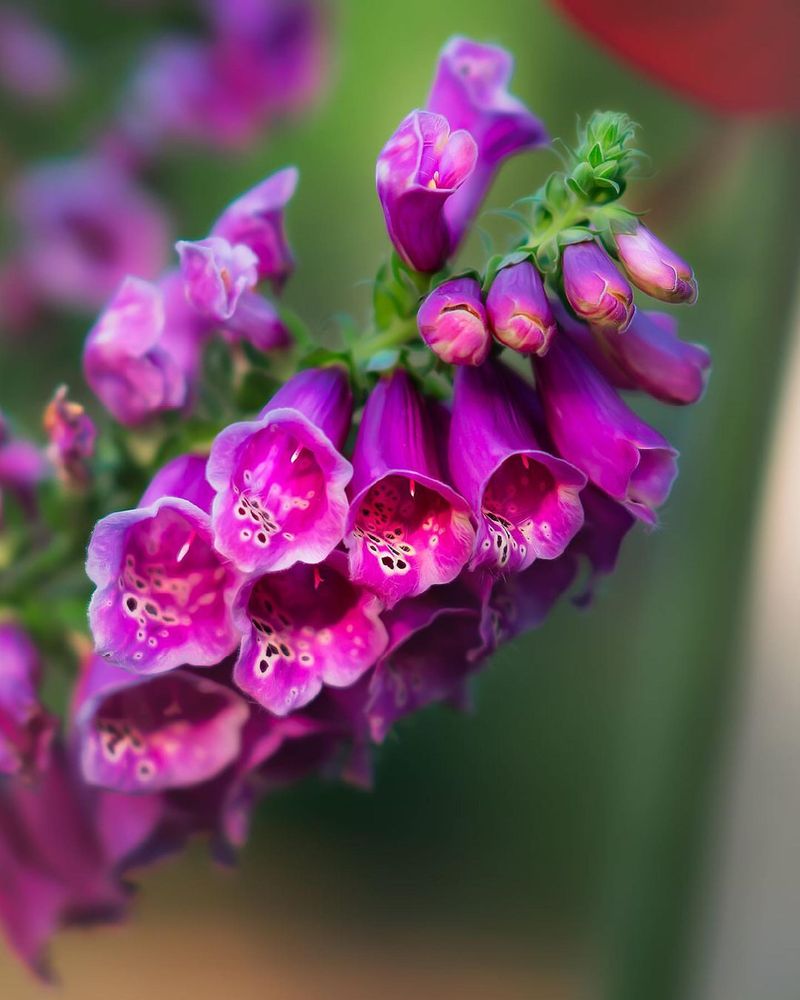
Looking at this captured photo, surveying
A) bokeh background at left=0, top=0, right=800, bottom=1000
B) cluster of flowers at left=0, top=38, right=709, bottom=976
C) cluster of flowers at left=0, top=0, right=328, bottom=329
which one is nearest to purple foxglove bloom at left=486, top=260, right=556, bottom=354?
cluster of flowers at left=0, top=38, right=709, bottom=976

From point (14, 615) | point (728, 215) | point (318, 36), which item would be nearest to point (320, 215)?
point (318, 36)

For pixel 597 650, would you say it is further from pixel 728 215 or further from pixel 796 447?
pixel 728 215

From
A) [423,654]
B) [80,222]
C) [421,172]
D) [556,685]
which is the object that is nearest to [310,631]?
[423,654]

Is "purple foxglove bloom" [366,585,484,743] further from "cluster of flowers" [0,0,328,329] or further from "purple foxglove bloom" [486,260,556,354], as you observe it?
"cluster of flowers" [0,0,328,329]

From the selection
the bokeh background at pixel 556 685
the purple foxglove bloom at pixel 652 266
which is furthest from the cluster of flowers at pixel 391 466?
the bokeh background at pixel 556 685

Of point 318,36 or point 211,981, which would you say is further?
point 318,36

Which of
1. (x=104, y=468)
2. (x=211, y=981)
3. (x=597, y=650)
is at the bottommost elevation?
(x=211, y=981)

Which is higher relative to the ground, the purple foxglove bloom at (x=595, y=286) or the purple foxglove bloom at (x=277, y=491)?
the purple foxglove bloom at (x=595, y=286)

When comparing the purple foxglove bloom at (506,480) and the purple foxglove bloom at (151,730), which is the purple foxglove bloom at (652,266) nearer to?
the purple foxglove bloom at (506,480)
